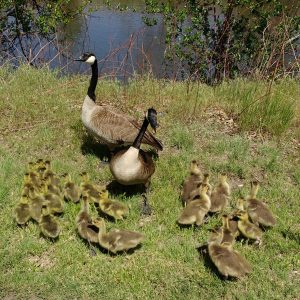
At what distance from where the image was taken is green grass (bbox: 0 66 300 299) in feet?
13.6

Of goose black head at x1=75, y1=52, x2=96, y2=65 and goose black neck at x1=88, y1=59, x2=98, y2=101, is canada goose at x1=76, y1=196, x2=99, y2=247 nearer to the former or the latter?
goose black neck at x1=88, y1=59, x2=98, y2=101

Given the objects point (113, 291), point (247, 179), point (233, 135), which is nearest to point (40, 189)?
point (113, 291)

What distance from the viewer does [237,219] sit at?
468 cm

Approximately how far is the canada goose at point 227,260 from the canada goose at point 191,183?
44.3 inches

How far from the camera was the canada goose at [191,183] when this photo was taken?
5.32 metres

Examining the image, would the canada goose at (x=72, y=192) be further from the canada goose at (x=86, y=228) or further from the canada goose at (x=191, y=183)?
the canada goose at (x=191, y=183)

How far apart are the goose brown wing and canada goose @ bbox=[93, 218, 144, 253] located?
81.9 inches

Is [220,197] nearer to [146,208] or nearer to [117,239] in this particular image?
[146,208]

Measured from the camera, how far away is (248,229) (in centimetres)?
456

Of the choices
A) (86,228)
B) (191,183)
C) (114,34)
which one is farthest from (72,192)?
(114,34)

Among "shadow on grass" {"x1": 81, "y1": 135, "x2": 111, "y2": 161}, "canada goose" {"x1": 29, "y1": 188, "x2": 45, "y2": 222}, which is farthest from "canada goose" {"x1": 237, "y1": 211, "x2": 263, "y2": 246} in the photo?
"shadow on grass" {"x1": 81, "y1": 135, "x2": 111, "y2": 161}

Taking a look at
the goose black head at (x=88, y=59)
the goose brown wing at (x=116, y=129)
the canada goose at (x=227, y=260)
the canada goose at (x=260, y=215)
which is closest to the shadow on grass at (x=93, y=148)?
the goose brown wing at (x=116, y=129)

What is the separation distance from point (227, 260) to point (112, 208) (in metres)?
1.51

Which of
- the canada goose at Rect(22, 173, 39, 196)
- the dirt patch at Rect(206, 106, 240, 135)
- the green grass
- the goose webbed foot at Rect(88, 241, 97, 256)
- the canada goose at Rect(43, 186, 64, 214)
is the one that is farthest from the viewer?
the dirt patch at Rect(206, 106, 240, 135)
